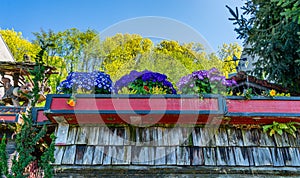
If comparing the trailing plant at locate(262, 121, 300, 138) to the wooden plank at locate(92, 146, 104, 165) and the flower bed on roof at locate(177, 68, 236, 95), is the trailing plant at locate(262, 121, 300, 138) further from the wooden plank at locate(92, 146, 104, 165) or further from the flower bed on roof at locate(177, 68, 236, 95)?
the wooden plank at locate(92, 146, 104, 165)

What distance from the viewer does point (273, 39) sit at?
400 centimetres

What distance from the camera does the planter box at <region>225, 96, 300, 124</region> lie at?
2.46 metres

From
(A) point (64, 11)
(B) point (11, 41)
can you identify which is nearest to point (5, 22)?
(B) point (11, 41)

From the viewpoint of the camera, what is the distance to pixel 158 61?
679 cm

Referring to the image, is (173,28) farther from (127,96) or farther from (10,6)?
(10,6)

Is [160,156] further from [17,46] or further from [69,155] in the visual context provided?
[17,46]

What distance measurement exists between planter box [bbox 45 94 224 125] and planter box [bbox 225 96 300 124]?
0.51 feet

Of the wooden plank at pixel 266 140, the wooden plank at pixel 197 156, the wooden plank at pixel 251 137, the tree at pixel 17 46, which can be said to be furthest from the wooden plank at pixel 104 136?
the tree at pixel 17 46

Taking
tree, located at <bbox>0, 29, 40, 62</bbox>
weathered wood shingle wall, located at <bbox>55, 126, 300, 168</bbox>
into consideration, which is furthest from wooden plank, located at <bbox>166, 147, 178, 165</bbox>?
tree, located at <bbox>0, 29, 40, 62</bbox>

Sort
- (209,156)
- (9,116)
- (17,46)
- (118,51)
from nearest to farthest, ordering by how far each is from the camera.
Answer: (209,156)
(9,116)
(118,51)
(17,46)

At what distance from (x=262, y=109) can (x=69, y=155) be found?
1.87m

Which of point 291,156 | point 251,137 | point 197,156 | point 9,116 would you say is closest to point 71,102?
point 197,156

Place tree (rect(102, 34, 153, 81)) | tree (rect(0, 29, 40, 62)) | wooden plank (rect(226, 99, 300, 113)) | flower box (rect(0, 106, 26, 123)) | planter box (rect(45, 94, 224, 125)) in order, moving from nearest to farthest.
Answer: planter box (rect(45, 94, 224, 125)), wooden plank (rect(226, 99, 300, 113)), flower box (rect(0, 106, 26, 123)), tree (rect(102, 34, 153, 81)), tree (rect(0, 29, 40, 62))

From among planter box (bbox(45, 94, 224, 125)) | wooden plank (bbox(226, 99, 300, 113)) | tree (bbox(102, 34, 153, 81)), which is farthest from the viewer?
tree (bbox(102, 34, 153, 81))
